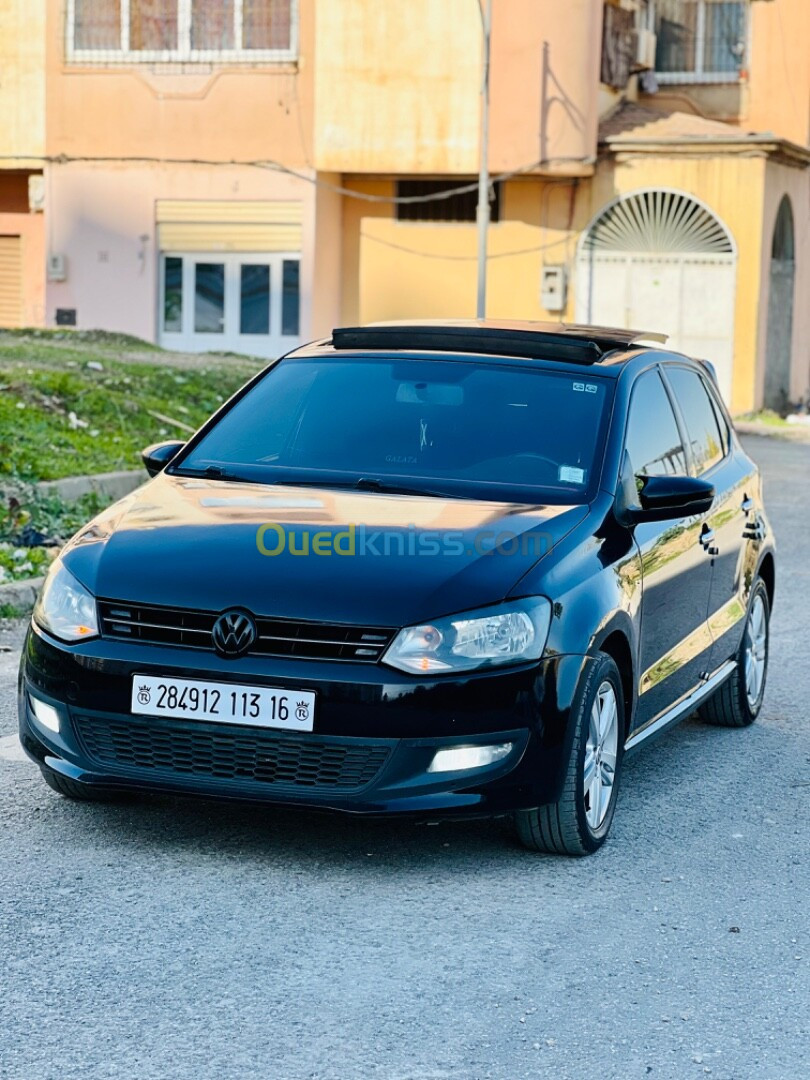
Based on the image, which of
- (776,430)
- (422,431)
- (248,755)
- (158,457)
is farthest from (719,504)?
(776,430)

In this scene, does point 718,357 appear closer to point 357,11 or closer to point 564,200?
point 564,200

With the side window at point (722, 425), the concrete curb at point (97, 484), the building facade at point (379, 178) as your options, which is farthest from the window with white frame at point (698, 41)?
the side window at point (722, 425)

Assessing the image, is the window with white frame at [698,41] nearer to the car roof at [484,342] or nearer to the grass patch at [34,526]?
the grass patch at [34,526]

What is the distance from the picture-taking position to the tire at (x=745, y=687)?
24.6ft

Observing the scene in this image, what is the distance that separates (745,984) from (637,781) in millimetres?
2147

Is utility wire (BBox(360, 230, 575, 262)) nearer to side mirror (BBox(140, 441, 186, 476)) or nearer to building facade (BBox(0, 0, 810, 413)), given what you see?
building facade (BBox(0, 0, 810, 413))

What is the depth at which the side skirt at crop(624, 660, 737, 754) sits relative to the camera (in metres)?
5.95

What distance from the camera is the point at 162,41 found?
3055 cm

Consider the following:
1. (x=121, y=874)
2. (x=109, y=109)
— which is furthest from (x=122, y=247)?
(x=121, y=874)

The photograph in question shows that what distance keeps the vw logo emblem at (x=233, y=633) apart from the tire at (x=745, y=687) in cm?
299

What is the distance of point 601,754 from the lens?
5.53 meters

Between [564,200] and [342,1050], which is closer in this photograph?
[342,1050]

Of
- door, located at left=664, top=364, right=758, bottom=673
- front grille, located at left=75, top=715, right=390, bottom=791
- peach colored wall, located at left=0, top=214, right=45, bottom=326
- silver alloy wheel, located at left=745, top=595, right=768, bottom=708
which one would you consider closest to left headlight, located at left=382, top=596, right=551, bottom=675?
front grille, located at left=75, top=715, right=390, bottom=791

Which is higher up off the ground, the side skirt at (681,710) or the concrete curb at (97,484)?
the side skirt at (681,710)
